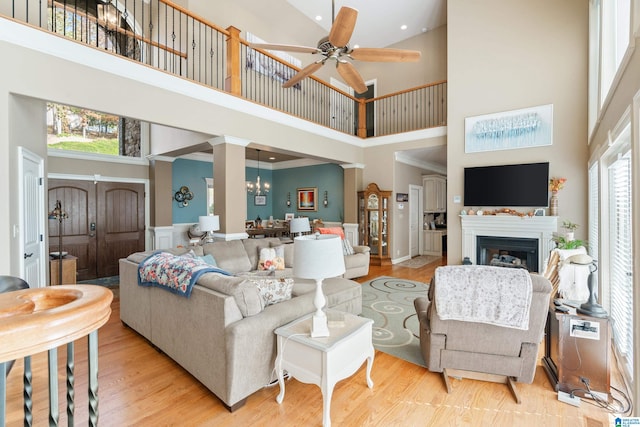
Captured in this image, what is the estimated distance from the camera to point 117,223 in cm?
636

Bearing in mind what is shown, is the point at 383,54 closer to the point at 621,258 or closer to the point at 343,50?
the point at 343,50

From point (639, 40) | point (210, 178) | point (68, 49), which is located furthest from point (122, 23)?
point (639, 40)

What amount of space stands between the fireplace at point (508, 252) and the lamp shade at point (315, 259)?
4619 millimetres

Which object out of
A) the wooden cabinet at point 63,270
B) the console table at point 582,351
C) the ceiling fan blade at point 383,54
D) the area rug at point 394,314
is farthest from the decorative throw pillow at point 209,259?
the console table at point 582,351

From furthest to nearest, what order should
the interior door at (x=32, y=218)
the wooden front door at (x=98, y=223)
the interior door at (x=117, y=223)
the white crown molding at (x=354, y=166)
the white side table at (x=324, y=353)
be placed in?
the white crown molding at (x=354, y=166), the interior door at (x=117, y=223), the wooden front door at (x=98, y=223), the interior door at (x=32, y=218), the white side table at (x=324, y=353)

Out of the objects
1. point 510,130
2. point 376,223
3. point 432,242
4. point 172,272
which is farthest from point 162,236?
point 510,130

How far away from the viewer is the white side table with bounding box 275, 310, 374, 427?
74.5 inches

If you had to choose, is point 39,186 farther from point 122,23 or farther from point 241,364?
point 122,23

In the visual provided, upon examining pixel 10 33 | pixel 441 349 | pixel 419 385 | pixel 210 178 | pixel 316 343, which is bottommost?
pixel 419 385

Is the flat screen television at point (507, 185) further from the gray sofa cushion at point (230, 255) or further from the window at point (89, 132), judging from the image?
the window at point (89, 132)

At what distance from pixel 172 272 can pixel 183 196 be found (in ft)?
16.9

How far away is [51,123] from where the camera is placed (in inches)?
237

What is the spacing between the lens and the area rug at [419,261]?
710cm

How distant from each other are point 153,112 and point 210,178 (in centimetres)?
405
